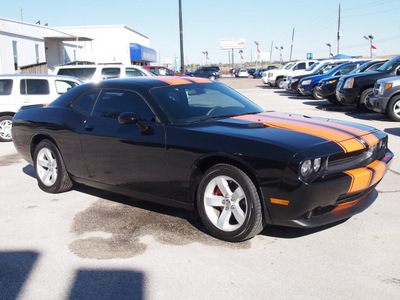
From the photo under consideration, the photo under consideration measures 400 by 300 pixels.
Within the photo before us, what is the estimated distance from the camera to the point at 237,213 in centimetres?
359

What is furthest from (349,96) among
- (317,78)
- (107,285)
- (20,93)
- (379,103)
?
(107,285)

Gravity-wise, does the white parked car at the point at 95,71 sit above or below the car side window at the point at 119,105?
above

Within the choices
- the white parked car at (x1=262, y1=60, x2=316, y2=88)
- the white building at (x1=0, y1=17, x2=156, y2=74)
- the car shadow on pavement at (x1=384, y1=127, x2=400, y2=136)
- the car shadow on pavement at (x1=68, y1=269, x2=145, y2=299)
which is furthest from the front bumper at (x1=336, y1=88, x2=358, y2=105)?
the white building at (x1=0, y1=17, x2=156, y2=74)

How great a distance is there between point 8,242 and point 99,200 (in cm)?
138

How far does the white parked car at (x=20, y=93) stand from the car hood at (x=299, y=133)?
7.16 m

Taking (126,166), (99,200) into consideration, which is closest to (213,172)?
(126,166)

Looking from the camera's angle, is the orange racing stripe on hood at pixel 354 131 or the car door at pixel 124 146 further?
the car door at pixel 124 146

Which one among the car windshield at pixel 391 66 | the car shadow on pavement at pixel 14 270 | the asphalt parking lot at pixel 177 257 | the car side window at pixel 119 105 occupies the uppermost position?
the car windshield at pixel 391 66

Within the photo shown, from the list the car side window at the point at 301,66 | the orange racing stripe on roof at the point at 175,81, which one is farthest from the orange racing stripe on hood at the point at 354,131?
the car side window at the point at 301,66

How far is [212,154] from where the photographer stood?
11.8ft

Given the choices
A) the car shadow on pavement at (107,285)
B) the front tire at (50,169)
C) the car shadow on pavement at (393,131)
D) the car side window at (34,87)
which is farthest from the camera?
the car side window at (34,87)

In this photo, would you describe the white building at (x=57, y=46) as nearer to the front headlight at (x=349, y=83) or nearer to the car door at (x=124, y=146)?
the front headlight at (x=349, y=83)

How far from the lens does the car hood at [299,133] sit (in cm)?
338

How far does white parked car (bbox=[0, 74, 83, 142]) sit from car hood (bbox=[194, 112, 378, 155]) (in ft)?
23.5
